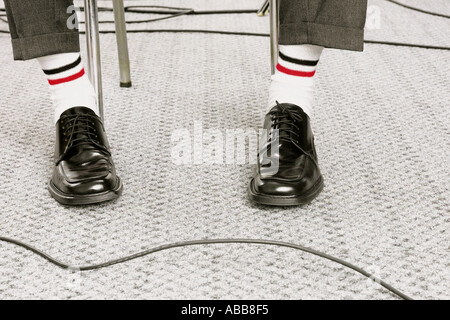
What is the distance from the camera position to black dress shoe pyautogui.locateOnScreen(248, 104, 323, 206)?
0.68 meters

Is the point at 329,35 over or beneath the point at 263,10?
over

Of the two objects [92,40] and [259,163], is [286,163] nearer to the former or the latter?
[259,163]

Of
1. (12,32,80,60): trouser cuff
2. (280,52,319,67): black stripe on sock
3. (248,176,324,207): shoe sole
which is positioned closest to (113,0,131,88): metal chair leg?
(12,32,80,60): trouser cuff

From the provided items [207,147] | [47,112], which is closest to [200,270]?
[207,147]

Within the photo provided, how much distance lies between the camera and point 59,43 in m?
0.73

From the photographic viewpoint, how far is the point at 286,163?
708mm

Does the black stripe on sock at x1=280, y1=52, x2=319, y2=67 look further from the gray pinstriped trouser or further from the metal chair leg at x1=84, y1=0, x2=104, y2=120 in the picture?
the metal chair leg at x1=84, y1=0, x2=104, y2=120

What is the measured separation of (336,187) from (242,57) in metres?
0.65

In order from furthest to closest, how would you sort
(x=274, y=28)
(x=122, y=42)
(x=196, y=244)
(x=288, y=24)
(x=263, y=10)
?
1. (x=263, y=10)
2. (x=122, y=42)
3. (x=274, y=28)
4. (x=288, y=24)
5. (x=196, y=244)

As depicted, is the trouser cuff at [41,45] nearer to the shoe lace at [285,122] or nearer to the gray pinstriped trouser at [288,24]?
the gray pinstriped trouser at [288,24]

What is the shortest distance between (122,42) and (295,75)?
45 cm

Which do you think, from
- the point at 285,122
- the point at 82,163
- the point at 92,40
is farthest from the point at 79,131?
the point at 285,122

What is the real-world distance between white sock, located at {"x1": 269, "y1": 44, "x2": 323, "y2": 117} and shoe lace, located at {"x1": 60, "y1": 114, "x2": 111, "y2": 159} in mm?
276

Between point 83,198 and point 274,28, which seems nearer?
point 83,198
